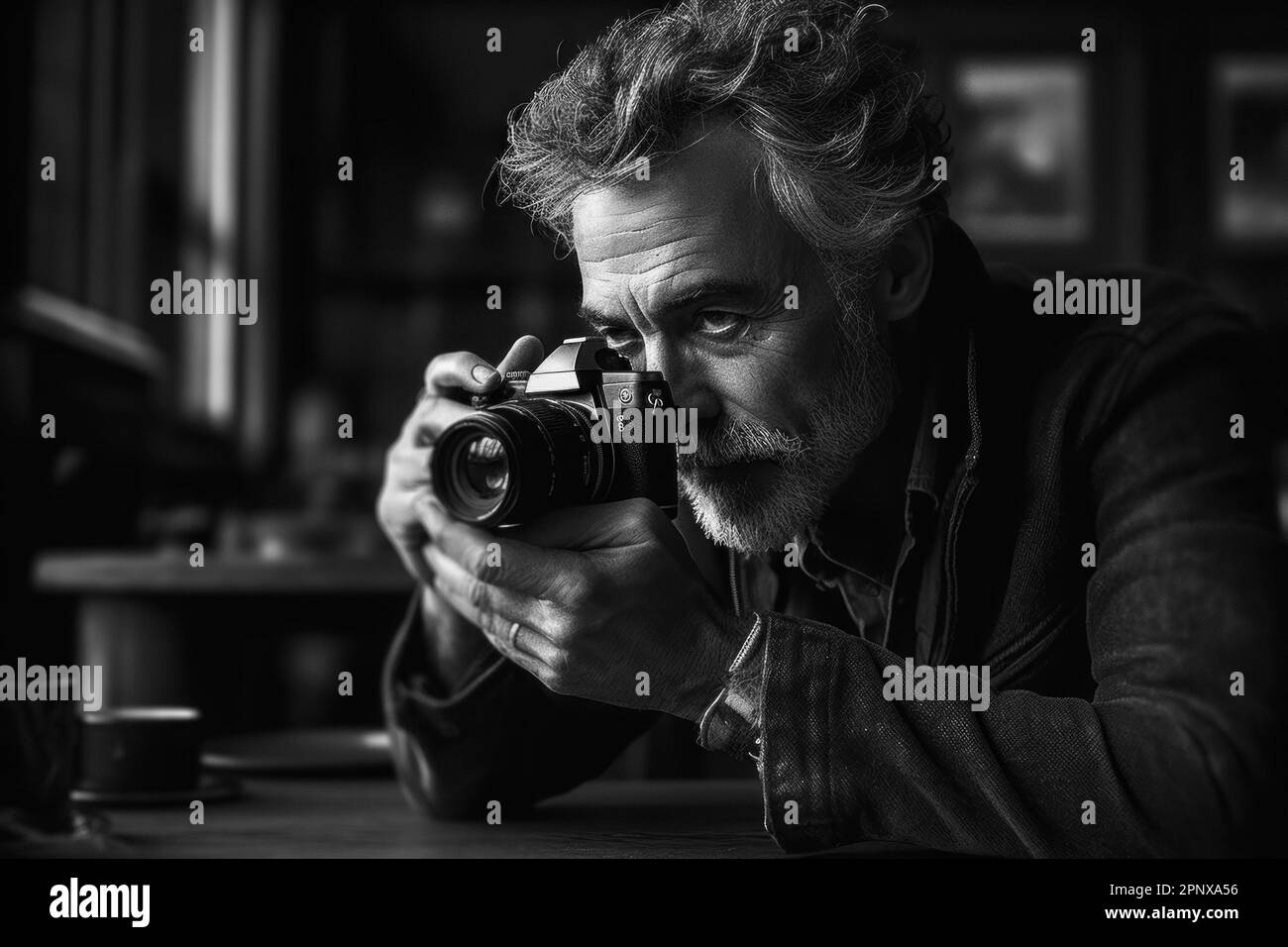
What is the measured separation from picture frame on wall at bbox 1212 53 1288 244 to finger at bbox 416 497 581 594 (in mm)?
2209

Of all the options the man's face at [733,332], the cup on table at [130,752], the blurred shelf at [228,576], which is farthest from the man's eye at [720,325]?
the blurred shelf at [228,576]

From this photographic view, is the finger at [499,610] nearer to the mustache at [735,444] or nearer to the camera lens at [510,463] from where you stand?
the camera lens at [510,463]

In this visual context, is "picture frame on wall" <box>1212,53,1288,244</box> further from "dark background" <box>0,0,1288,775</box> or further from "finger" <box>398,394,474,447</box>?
"finger" <box>398,394,474,447</box>

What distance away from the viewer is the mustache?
74 cm

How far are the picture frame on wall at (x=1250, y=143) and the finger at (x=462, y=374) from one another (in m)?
2.10

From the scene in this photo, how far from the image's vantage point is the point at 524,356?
0.78 m

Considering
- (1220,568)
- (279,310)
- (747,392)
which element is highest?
(279,310)

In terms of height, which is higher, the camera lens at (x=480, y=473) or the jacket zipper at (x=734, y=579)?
the camera lens at (x=480, y=473)

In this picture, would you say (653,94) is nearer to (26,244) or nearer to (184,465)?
(26,244)

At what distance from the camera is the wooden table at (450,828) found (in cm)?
59

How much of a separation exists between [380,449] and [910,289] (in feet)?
7.45

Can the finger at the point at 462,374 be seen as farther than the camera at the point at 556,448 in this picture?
Yes
